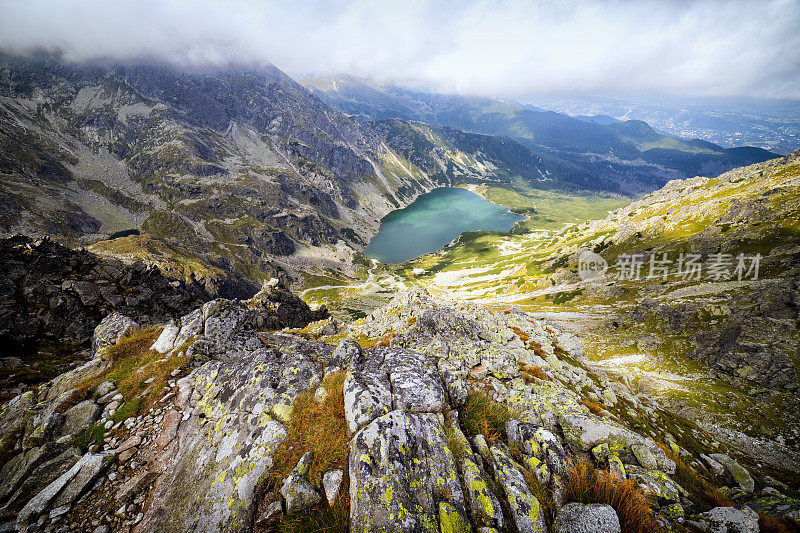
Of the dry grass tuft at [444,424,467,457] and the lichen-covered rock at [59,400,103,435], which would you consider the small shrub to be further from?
the lichen-covered rock at [59,400,103,435]

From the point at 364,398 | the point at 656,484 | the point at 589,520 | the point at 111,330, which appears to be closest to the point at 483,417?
the point at 589,520

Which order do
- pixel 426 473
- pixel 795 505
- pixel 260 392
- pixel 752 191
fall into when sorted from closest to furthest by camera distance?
1. pixel 426 473
2. pixel 795 505
3. pixel 260 392
4. pixel 752 191

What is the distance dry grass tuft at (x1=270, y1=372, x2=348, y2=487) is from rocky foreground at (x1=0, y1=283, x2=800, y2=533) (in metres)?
0.05

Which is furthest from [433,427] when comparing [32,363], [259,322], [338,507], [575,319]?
[575,319]

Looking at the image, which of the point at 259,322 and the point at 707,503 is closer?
the point at 707,503

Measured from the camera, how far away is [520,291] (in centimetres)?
12250

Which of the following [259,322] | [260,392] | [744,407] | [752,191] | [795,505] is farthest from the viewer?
[752,191]

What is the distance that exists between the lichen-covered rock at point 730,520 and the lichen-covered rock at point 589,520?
13.9 ft

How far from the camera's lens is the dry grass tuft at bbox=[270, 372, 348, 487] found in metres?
8.90

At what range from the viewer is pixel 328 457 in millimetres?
9055

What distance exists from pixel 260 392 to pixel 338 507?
5.65m

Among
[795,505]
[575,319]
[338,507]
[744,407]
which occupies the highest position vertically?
[338,507]

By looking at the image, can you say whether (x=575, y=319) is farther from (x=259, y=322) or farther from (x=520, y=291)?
(x=259, y=322)

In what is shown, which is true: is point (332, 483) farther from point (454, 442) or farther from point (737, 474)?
point (737, 474)
